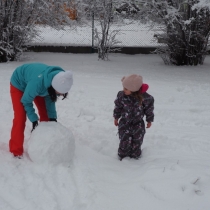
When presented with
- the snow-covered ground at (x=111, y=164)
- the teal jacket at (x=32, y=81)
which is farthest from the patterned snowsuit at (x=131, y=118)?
the teal jacket at (x=32, y=81)

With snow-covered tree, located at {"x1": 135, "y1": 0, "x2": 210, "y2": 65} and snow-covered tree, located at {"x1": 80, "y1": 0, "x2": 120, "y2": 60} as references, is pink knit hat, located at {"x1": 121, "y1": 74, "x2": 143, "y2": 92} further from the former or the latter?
snow-covered tree, located at {"x1": 80, "y1": 0, "x2": 120, "y2": 60}

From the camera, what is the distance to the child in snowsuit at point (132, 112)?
343 centimetres

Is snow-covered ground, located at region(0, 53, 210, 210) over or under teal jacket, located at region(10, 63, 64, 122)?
under

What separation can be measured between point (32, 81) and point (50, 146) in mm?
711

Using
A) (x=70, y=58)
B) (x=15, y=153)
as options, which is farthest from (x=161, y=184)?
(x=70, y=58)

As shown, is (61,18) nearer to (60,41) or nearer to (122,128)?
(60,41)

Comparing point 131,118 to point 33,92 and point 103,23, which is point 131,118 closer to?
point 33,92

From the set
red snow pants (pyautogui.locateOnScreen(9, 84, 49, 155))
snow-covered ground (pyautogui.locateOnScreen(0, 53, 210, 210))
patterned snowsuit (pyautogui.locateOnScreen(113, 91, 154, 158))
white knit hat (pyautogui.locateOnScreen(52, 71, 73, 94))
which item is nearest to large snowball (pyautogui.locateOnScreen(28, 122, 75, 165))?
snow-covered ground (pyautogui.locateOnScreen(0, 53, 210, 210))

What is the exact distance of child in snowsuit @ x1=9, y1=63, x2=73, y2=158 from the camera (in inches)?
128

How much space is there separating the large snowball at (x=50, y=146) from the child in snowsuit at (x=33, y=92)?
0.23 metres

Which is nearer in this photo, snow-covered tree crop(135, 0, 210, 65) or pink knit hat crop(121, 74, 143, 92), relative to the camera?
pink knit hat crop(121, 74, 143, 92)

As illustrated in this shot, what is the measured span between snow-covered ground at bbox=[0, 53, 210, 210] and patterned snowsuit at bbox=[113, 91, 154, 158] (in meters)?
0.15

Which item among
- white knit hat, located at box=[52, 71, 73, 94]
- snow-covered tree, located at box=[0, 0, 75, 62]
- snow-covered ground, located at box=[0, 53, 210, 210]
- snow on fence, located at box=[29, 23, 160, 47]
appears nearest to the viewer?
snow-covered ground, located at box=[0, 53, 210, 210]

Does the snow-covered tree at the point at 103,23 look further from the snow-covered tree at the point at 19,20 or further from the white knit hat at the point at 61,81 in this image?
the white knit hat at the point at 61,81
